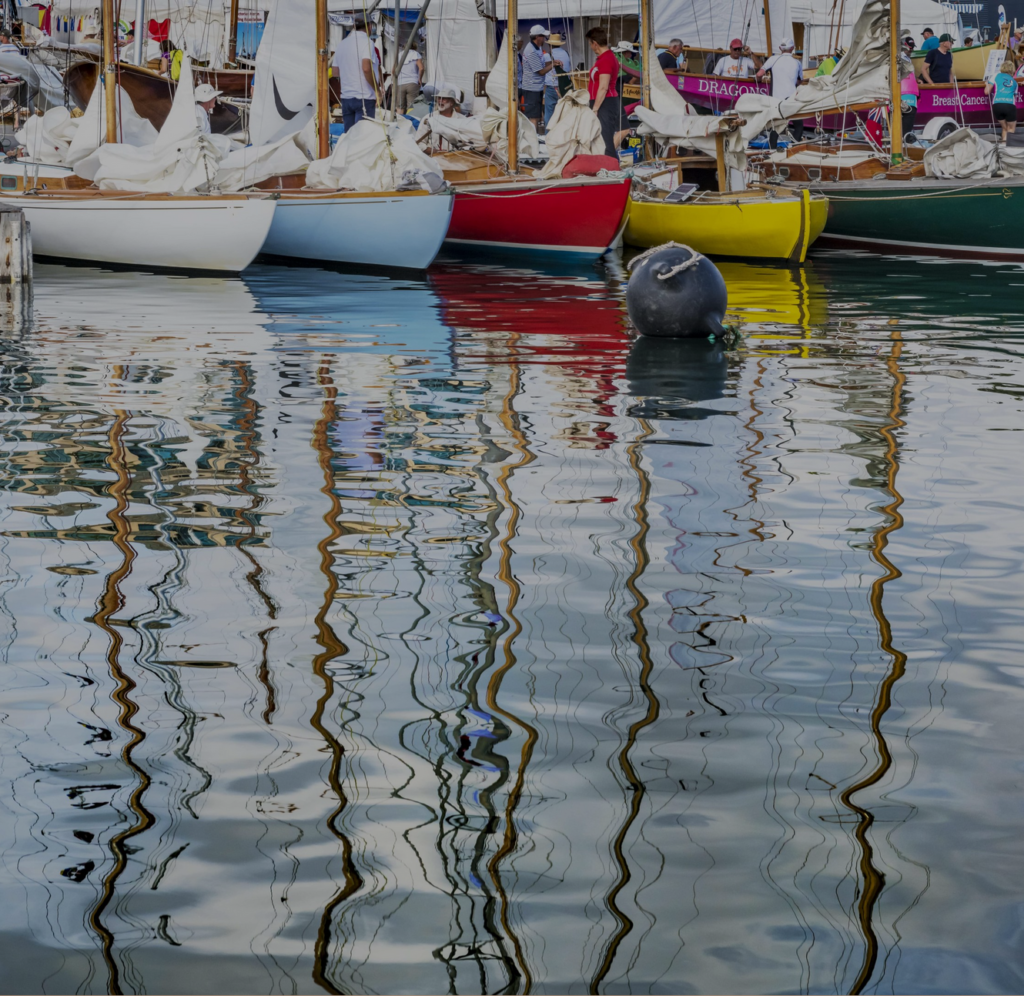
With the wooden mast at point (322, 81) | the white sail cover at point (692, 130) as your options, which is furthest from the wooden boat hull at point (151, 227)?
the white sail cover at point (692, 130)

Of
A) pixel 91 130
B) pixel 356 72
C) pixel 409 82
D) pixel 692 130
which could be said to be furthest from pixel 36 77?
pixel 692 130

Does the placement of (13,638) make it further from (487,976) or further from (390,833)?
(487,976)

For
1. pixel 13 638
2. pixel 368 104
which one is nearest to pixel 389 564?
pixel 13 638

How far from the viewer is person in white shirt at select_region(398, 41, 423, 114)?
84.3 ft

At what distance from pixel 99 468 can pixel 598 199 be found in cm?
1259

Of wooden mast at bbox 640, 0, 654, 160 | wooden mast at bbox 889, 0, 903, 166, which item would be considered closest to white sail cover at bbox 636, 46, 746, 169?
wooden mast at bbox 640, 0, 654, 160

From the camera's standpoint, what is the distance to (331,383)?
9.24 meters

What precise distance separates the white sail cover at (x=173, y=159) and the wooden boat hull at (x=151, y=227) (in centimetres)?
37

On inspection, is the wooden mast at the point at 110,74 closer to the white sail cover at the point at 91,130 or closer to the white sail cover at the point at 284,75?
the white sail cover at the point at 91,130

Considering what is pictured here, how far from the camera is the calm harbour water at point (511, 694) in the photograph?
8.96ft

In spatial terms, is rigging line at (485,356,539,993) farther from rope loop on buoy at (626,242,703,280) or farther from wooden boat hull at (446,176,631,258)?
wooden boat hull at (446,176,631,258)

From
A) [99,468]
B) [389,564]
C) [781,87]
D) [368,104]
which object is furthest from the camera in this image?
[781,87]

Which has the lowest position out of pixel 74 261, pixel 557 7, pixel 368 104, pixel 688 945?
pixel 688 945

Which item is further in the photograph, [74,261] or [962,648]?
[74,261]
